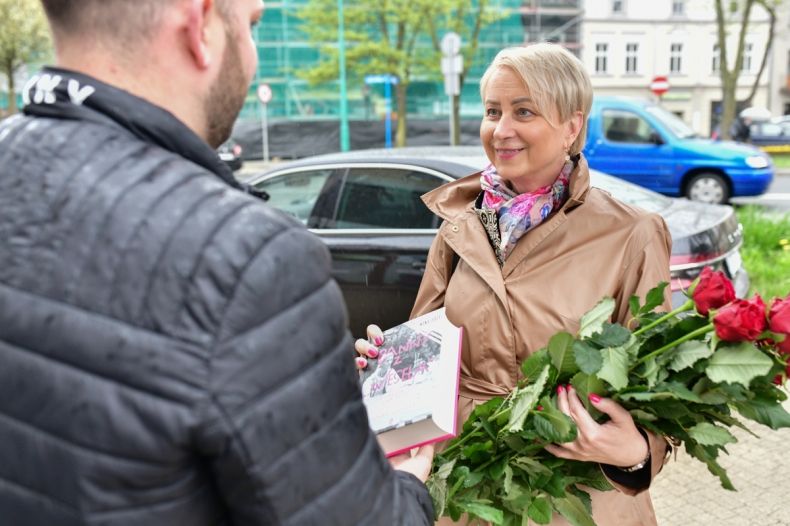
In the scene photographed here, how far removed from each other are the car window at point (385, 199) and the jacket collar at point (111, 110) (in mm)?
3842

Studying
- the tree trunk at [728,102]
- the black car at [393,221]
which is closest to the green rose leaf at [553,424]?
the black car at [393,221]

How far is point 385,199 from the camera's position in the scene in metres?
5.15

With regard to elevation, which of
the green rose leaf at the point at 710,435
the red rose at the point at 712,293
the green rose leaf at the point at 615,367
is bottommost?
the green rose leaf at the point at 710,435

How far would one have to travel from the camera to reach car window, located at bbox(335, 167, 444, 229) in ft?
16.2

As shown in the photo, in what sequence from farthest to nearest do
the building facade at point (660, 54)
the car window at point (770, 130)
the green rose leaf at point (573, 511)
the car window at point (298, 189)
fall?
the building facade at point (660, 54), the car window at point (770, 130), the car window at point (298, 189), the green rose leaf at point (573, 511)

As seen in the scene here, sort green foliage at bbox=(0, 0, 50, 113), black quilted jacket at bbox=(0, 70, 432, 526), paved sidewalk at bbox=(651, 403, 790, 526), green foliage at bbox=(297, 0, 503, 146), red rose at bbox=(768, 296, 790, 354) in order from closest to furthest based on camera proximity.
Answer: black quilted jacket at bbox=(0, 70, 432, 526) → red rose at bbox=(768, 296, 790, 354) → paved sidewalk at bbox=(651, 403, 790, 526) → green foliage at bbox=(0, 0, 50, 113) → green foliage at bbox=(297, 0, 503, 146)

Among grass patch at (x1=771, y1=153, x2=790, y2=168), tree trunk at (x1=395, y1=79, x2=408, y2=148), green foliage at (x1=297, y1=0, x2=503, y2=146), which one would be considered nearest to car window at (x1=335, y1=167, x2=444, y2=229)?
grass patch at (x1=771, y1=153, x2=790, y2=168)

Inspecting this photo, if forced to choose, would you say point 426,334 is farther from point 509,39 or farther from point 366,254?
point 509,39

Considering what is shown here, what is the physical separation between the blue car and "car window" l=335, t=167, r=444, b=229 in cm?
Answer: 781

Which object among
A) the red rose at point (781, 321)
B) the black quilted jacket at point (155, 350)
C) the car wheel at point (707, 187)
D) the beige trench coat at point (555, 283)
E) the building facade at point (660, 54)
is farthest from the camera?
the building facade at point (660, 54)

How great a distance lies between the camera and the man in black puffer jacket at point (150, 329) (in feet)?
2.79

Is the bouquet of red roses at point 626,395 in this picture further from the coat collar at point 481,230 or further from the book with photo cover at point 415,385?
the coat collar at point 481,230

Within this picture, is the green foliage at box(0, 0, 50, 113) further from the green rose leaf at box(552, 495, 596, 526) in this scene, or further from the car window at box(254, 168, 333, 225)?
the green rose leaf at box(552, 495, 596, 526)

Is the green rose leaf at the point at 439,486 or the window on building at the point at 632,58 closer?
the green rose leaf at the point at 439,486
